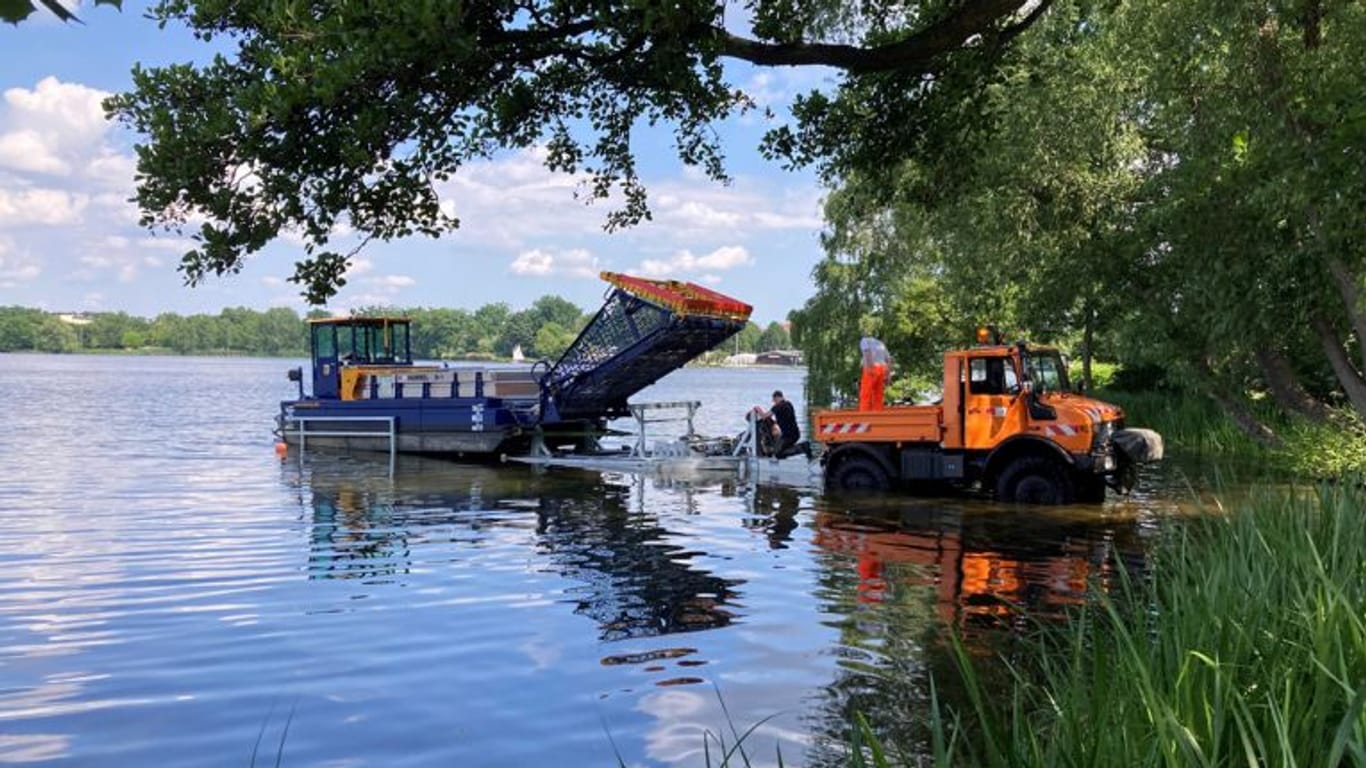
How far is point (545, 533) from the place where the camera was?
13.2 m

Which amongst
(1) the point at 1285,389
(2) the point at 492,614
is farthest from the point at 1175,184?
(2) the point at 492,614

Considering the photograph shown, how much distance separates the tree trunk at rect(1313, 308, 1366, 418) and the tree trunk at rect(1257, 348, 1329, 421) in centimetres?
202

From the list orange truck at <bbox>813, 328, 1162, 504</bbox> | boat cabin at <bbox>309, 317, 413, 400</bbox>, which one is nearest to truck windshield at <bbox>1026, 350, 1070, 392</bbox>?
orange truck at <bbox>813, 328, 1162, 504</bbox>

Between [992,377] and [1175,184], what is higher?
[1175,184]

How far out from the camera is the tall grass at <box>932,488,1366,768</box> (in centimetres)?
276

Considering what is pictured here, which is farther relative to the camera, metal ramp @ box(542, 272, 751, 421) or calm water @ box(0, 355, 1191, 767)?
metal ramp @ box(542, 272, 751, 421)

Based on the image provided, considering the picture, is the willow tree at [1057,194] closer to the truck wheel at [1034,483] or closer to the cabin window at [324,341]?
the truck wheel at [1034,483]

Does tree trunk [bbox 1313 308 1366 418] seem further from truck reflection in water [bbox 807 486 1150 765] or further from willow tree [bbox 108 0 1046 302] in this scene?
willow tree [bbox 108 0 1046 302]

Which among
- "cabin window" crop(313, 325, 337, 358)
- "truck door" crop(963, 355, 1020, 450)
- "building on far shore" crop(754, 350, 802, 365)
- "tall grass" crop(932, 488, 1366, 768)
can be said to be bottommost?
"tall grass" crop(932, 488, 1366, 768)

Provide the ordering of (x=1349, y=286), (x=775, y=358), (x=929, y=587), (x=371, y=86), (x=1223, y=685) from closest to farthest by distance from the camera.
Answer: (x=1223, y=685), (x=371, y=86), (x=929, y=587), (x=1349, y=286), (x=775, y=358)

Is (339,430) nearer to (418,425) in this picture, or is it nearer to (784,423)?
(418,425)

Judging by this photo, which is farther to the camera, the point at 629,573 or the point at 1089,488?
the point at 1089,488

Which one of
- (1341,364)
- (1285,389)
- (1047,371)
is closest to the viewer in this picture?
(1341,364)

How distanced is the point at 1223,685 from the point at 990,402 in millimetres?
12489
